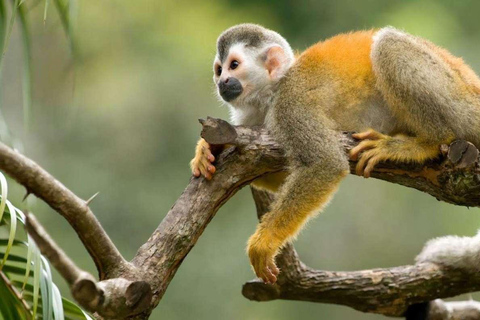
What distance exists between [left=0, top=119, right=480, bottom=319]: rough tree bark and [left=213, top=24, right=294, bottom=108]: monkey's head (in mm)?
450

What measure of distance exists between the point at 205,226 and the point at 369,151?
989 millimetres

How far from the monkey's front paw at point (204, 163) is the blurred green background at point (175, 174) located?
421 cm

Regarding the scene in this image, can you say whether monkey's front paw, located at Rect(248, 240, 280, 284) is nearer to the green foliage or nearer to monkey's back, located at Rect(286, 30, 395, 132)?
monkey's back, located at Rect(286, 30, 395, 132)

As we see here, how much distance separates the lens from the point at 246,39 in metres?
3.97

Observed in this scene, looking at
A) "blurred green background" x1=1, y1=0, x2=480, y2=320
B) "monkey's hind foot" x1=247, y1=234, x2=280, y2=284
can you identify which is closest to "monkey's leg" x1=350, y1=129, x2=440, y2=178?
"monkey's hind foot" x1=247, y1=234, x2=280, y2=284

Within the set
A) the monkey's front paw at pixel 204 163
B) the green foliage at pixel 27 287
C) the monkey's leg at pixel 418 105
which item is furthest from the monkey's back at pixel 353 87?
the green foliage at pixel 27 287

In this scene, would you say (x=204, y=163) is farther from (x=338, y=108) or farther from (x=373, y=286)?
(x=373, y=286)

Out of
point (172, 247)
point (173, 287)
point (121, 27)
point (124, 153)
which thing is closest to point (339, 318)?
point (173, 287)

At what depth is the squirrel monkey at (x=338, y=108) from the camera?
3.42 metres

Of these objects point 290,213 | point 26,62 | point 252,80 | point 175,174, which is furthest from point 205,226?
point 175,174

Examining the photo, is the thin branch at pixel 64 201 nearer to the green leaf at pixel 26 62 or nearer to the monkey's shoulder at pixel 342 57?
the green leaf at pixel 26 62

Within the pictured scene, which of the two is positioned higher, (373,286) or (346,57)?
(346,57)

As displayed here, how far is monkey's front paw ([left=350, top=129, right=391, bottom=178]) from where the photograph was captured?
3.42 metres

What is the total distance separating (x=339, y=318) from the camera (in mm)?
8367
